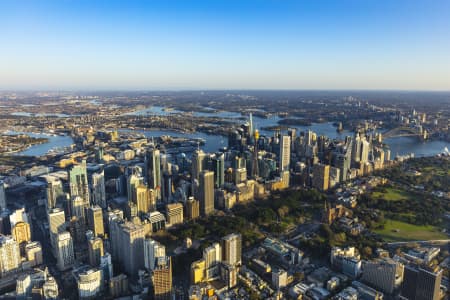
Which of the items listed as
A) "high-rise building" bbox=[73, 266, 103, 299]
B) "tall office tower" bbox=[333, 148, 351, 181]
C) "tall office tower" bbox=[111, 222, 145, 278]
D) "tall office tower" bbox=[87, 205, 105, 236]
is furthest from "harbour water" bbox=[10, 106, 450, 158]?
"high-rise building" bbox=[73, 266, 103, 299]

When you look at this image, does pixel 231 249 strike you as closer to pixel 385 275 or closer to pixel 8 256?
pixel 385 275

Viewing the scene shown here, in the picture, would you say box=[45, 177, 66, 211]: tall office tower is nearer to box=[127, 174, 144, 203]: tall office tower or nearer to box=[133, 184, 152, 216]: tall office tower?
box=[127, 174, 144, 203]: tall office tower

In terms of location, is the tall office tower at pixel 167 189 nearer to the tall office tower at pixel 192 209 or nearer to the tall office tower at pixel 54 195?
the tall office tower at pixel 192 209

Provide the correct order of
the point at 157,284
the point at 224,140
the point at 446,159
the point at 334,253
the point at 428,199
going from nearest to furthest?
1. the point at 157,284
2. the point at 334,253
3. the point at 428,199
4. the point at 446,159
5. the point at 224,140

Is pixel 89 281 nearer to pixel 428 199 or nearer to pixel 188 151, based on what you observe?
pixel 428 199

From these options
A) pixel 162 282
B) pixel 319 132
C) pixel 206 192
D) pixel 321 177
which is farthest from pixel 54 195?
pixel 319 132

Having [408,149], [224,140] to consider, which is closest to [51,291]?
[224,140]

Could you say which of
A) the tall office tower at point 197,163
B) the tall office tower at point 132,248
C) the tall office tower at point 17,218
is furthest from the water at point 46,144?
the tall office tower at point 132,248
